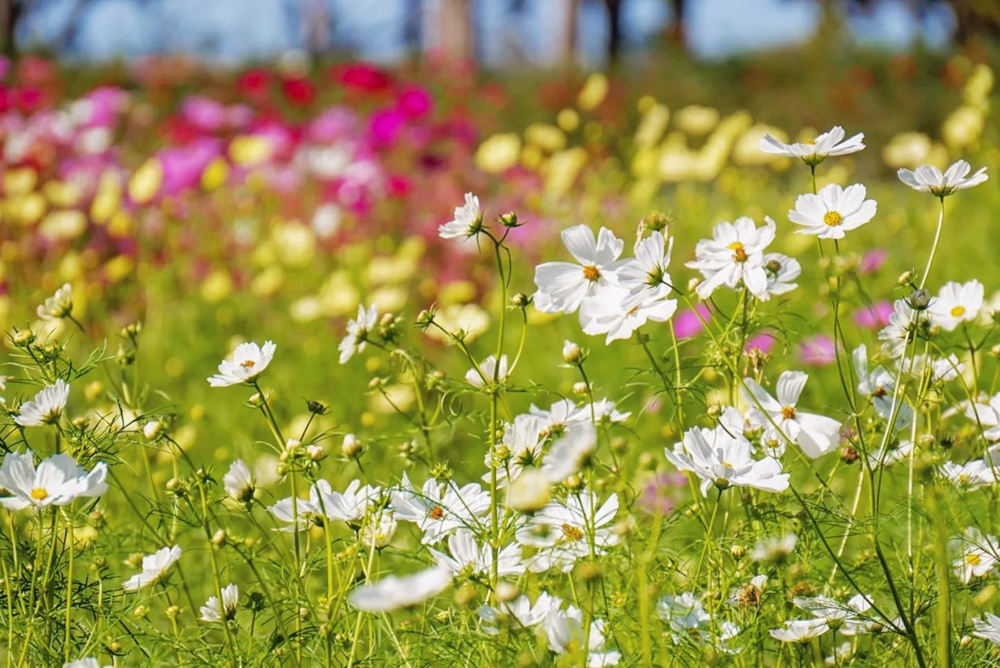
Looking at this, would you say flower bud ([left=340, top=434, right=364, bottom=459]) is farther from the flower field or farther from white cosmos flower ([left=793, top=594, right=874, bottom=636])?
white cosmos flower ([left=793, top=594, right=874, bottom=636])

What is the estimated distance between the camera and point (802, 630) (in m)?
0.86

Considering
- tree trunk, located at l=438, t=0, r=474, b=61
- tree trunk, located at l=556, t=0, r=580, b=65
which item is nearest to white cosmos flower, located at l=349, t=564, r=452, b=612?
tree trunk, located at l=438, t=0, r=474, b=61

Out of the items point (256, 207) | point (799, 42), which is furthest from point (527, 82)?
point (256, 207)

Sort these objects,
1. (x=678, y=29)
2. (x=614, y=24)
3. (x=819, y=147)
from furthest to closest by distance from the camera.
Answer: (x=614, y=24), (x=678, y=29), (x=819, y=147)

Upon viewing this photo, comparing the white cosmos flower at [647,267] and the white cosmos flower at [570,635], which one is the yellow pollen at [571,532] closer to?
the white cosmos flower at [570,635]

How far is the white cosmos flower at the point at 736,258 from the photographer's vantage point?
918 mm

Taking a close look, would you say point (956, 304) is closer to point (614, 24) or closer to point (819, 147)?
point (819, 147)

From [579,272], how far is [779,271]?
0.61 ft

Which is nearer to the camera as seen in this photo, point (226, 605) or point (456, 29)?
point (226, 605)

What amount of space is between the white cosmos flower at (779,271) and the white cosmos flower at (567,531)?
246mm

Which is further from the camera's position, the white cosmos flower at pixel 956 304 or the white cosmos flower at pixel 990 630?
the white cosmos flower at pixel 956 304

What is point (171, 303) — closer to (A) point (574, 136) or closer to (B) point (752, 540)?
(B) point (752, 540)

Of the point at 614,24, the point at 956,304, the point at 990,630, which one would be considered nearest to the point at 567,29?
the point at 614,24

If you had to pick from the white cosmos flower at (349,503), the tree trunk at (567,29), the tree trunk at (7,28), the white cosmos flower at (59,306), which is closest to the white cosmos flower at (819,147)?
the white cosmos flower at (349,503)
